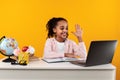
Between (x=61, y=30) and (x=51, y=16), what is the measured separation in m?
0.95

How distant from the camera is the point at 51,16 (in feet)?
11.3

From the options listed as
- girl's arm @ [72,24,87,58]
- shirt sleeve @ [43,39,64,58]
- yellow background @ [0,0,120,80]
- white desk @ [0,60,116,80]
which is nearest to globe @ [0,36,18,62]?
white desk @ [0,60,116,80]

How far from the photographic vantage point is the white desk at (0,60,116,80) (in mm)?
1725

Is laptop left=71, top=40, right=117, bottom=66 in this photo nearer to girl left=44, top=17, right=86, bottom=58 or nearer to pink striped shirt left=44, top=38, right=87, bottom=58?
pink striped shirt left=44, top=38, right=87, bottom=58

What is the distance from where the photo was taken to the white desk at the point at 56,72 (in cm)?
172

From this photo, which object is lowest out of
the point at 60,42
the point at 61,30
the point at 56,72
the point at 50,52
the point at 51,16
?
the point at 56,72

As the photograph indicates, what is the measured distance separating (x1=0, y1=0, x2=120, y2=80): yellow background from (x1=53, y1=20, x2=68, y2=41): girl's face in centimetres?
87

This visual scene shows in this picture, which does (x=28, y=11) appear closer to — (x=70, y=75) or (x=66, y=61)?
(x=66, y=61)

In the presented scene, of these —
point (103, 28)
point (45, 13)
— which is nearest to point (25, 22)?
point (45, 13)

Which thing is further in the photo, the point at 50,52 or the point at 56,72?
the point at 50,52

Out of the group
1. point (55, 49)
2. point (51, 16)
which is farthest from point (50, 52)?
point (51, 16)

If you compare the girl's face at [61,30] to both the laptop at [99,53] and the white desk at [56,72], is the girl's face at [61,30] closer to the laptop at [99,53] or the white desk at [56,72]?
the laptop at [99,53]

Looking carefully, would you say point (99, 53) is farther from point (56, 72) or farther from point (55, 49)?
point (55, 49)

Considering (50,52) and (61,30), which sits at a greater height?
(61,30)
